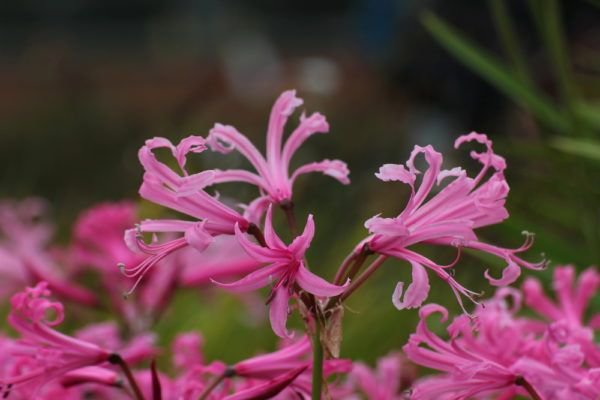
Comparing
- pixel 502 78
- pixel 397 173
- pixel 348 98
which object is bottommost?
pixel 397 173

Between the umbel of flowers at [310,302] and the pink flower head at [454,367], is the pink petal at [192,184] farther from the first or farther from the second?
the pink flower head at [454,367]

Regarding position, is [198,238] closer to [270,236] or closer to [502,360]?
[270,236]

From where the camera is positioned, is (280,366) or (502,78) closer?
(280,366)

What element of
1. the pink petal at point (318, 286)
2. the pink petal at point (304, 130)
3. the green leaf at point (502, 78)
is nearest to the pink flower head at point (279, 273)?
the pink petal at point (318, 286)

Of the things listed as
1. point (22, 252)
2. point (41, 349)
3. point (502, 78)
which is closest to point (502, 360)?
point (41, 349)

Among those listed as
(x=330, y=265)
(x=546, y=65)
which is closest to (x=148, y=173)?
(x=330, y=265)

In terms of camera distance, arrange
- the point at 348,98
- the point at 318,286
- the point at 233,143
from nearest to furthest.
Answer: the point at 318,286 < the point at 233,143 < the point at 348,98

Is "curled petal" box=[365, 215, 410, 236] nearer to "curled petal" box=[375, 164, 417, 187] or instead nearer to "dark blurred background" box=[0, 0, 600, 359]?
"curled petal" box=[375, 164, 417, 187]
